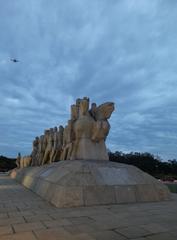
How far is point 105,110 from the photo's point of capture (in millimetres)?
11648

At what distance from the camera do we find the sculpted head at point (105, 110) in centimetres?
1165

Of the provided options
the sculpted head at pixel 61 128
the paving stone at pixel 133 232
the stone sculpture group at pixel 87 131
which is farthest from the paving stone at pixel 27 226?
the sculpted head at pixel 61 128

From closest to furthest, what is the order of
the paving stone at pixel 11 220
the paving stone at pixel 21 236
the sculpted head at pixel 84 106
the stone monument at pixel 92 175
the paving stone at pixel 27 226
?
the paving stone at pixel 21 236
the paving stone at pixel 27 226
the paving stone at pixel 11 220
the stone monument at pixel 92 175
the sculpted head at pixel 84 106

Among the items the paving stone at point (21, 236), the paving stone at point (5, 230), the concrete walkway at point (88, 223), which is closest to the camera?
the paving stone at point (21, 236)

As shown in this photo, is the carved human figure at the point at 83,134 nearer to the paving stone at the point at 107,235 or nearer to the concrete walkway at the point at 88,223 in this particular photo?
the concrete walkway at the point at 88,223

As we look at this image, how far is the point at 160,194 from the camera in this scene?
933cm

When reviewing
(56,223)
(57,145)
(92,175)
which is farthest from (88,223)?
(57,145)

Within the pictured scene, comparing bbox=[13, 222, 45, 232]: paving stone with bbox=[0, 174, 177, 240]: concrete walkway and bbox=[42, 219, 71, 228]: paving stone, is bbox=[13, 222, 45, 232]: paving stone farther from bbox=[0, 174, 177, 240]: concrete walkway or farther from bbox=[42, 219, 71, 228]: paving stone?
bbox=[42, 219, 71, 228]: paving stone

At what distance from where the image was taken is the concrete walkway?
469 cm

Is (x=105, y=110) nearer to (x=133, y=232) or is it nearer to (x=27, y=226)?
(x=27, y=226)

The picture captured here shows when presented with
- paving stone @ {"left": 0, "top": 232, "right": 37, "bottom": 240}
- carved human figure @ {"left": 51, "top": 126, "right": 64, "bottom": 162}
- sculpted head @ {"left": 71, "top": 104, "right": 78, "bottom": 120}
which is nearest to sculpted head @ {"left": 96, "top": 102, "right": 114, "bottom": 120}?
sculpted head @ {"left": 71, "top": 104, "right": 78, "bottom": 120}

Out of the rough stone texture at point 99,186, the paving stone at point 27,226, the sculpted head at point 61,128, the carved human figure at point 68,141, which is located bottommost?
the paving stone at point 27,226

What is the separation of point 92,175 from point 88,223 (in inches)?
135

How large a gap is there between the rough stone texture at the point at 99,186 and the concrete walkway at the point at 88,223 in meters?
0.52
